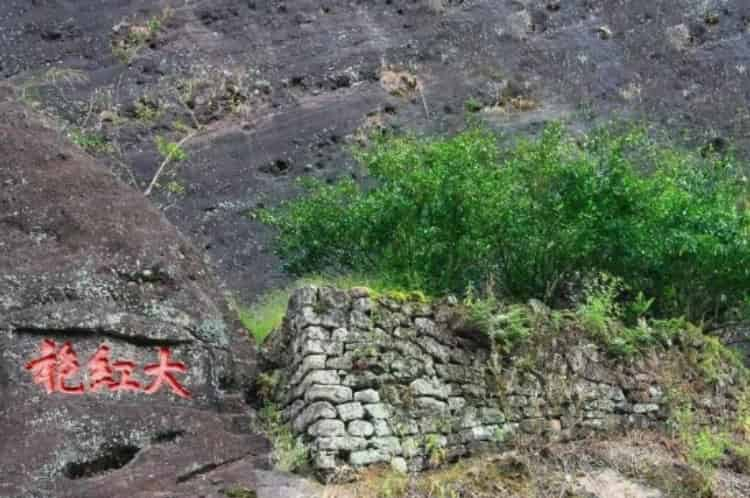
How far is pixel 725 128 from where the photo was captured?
18.0 m

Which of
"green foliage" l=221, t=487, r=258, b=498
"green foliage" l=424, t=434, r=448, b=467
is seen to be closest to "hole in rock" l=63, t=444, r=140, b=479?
"green foliage" l=221, t=487, r=258, b=498

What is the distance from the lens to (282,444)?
7098 millimetres

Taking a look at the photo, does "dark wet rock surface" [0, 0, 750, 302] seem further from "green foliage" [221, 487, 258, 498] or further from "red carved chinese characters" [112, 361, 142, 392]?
"green foliage" [221, 487, 258, 498]

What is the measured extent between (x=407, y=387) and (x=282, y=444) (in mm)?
1052

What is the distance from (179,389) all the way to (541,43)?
14.4 metres

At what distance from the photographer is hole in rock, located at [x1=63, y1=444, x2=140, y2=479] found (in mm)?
6391

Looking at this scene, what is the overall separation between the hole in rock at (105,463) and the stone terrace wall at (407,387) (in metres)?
1.26

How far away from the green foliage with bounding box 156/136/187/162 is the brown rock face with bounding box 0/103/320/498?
666 centimetres

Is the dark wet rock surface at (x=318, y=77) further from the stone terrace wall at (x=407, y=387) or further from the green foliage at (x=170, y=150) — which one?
the stone terrace wall at (x=407, y=387)

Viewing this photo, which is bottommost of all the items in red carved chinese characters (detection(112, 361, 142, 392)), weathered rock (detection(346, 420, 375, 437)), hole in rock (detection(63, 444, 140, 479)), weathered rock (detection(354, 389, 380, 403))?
hole in rock (detection(63, 444, 140, 479))

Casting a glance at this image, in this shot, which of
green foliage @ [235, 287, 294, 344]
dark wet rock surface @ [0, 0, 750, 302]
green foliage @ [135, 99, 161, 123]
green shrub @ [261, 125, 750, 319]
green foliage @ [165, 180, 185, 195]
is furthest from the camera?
green foliage @ [135, 99, 161, 123]

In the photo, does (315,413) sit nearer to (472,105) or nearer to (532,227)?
(532,227)

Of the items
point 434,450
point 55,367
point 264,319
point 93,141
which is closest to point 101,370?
point 55,367

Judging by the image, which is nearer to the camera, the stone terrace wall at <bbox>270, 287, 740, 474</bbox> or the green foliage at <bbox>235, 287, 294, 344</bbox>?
the stone terrace wall at <bbox>270, 287, 740, 474</bbox>
